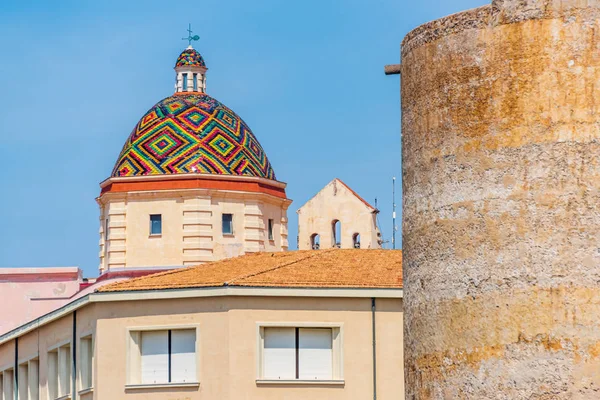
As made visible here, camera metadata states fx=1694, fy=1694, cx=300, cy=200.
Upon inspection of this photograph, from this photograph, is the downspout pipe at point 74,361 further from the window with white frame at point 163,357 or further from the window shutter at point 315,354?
the window shutter at point 315,354

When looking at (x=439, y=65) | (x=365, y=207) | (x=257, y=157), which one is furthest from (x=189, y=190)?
(x=439, y=65)

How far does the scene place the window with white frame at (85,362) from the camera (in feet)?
111

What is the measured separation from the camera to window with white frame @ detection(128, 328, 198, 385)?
32156mm

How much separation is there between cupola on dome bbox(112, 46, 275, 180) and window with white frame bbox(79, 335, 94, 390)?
16266 millimetres

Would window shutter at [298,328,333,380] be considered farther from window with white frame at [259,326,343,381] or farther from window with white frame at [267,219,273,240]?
window with white frame at [267,219,273,240]

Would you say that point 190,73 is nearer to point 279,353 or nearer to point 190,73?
point 190,73

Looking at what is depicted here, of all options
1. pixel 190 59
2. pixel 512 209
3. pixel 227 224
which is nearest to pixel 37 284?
pixel 227 224

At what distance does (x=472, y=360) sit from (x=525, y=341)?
1.45ft

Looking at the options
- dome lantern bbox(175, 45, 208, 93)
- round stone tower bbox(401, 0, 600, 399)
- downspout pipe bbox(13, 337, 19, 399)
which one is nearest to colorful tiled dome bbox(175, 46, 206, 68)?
dome lantern bbox(175, 45, 208, 93)

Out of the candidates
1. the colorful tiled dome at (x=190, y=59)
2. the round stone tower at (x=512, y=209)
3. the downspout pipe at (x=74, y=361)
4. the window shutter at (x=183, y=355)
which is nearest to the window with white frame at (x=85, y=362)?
the downspout pipe at (x=74, y=361)

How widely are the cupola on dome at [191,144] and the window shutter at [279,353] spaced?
1836cm

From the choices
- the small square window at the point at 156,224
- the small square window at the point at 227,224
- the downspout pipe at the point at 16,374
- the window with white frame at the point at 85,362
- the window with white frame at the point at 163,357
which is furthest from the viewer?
the small square window at the point at 156,224

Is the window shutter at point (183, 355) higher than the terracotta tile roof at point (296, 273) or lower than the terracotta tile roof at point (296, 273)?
lower

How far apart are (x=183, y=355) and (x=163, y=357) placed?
442mm
